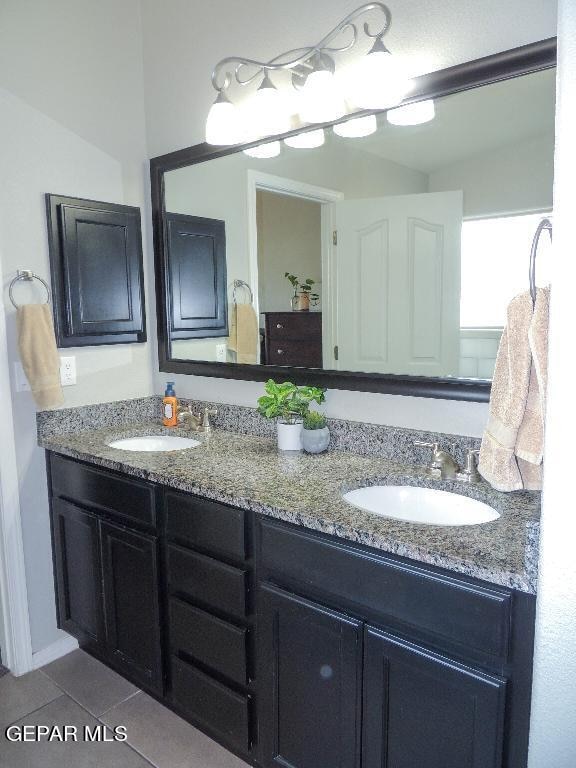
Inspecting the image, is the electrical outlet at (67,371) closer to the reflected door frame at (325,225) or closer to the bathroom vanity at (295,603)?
the bathroom vanity at (295,603)

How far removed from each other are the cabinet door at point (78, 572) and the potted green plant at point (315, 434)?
80 cm

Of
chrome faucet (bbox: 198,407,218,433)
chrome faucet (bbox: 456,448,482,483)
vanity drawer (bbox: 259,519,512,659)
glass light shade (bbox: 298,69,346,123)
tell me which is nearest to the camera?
vanity drawer (bbox: 259,519,512,659)

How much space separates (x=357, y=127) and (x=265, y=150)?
0.39 meters

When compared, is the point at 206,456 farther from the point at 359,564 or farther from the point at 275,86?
the point at 275,86

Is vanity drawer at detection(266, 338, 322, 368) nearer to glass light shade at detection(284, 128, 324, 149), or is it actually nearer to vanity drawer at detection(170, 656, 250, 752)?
glass light shade at detection(284, 128, 324, 149)

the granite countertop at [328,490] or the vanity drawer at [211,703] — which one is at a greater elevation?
the granite countertop at [328,490]

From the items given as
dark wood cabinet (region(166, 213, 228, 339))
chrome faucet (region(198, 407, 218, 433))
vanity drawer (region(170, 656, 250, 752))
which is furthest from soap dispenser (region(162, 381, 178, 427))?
vanity drawer (region(170, 656, 250, 752))

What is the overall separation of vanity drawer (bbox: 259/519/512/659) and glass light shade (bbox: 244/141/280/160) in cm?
129

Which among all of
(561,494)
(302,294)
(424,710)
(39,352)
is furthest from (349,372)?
(561,494)

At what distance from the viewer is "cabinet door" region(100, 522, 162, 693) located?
181cm

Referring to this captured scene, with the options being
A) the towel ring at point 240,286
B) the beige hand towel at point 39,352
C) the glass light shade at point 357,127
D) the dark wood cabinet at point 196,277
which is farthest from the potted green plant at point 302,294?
the beige hand towel at point 39,352

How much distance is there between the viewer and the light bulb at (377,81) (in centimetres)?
154

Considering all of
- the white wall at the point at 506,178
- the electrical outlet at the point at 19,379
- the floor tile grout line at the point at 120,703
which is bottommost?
the floor tile grout line at the point at 120,703

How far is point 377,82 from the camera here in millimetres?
1572
